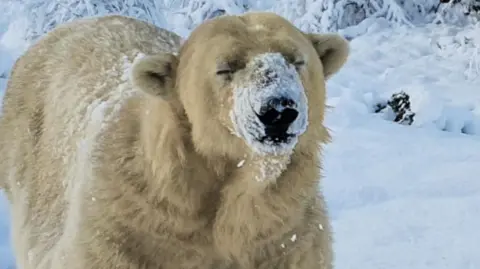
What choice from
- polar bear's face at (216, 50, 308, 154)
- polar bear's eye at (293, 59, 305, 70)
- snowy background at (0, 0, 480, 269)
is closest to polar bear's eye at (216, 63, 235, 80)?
polar bear's face at (216, 50, 308, 154)

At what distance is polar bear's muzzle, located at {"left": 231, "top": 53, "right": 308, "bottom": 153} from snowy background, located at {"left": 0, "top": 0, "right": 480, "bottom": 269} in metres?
2.12

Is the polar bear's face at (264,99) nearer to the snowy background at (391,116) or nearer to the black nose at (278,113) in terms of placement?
the black nose at (278,113)

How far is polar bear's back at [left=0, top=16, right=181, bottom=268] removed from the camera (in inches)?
129

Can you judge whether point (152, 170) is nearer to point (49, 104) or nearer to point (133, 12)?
point (49, 104)

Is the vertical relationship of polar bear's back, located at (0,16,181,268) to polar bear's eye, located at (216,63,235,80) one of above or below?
below

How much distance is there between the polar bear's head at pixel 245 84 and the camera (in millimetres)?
2213

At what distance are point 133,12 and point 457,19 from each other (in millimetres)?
4404

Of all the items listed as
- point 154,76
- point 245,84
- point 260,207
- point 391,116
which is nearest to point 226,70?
point 245,84

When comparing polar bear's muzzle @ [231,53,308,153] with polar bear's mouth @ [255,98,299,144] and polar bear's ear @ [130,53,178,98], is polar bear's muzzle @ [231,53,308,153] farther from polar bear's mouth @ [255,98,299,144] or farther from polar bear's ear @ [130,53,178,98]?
polar bear's ear @ [130,53,178,98]

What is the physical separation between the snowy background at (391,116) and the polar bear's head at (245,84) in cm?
188

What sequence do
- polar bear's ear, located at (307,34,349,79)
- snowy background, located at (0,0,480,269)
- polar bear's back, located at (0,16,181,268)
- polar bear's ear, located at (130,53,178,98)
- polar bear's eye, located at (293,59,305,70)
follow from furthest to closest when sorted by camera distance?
snowy background, located at (0,0,480,269), polar bear's back, located at (0,16,181,268), polar bear's ear, located at (307,34,349,79), polar bear's ear, located at (130,53,178,98), polar bear's eye, located at (293,59,305,70)

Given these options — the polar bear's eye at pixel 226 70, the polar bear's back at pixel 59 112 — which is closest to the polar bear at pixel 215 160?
the polar bear's eye at pixel 226 70

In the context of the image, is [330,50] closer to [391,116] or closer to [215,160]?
[215,160]

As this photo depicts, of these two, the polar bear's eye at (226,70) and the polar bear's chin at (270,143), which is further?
the polar bear's eye at (226,70)
